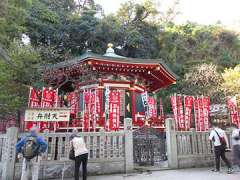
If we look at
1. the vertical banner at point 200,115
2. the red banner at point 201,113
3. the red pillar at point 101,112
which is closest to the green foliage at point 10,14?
the red pillar at point 101,112

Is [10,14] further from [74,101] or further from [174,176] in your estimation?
[174,176]

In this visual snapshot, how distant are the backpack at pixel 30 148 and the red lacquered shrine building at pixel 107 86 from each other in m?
5.69

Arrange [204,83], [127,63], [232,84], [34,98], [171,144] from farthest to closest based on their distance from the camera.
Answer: [204,83] → [232,84] → [127,63] → [34,98] → [171,144]

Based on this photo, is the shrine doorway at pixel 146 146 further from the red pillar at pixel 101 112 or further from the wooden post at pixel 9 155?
the wooden post at pixel 9 155

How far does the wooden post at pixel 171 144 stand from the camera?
9445 millimetres

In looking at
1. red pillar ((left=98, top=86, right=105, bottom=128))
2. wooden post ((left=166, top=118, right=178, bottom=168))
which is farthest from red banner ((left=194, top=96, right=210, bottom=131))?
red pillar ((left=98, top=86, right=105, bottom=128))

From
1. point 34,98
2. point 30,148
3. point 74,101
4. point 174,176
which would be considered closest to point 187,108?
point 174,176

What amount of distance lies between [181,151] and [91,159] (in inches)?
137

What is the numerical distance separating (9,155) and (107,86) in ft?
26.3

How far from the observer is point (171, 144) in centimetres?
952

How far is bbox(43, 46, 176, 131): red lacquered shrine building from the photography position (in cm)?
1263

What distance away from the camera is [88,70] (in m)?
14.2

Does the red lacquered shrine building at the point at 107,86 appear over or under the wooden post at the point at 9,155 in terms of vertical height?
over

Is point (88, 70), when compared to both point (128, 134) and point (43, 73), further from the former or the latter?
point (128, 134)
